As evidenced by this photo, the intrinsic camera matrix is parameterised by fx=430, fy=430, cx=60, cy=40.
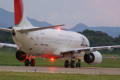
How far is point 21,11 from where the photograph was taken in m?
41.6

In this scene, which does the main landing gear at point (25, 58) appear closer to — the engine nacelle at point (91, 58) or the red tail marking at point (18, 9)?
the red tail marking at point (18, 9)

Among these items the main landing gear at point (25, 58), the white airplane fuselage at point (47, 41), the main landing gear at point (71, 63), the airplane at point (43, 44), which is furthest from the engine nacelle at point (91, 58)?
the main landing gear at point (25, 58)

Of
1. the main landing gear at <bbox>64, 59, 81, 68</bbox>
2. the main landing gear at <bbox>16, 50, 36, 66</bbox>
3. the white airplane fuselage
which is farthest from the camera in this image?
the main landing gear at <bbox>64, 59, 81, 68</bbox>

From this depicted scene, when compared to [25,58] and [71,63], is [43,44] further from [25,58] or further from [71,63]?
[71,63]

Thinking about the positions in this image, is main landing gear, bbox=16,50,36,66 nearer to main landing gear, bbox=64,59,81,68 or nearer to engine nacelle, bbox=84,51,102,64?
main landing gear, bbox=64,59,81,68

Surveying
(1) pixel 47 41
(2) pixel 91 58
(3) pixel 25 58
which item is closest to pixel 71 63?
(2) pixel 91 58

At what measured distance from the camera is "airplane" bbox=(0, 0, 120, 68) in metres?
41.6

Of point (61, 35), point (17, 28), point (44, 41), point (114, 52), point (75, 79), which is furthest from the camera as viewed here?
point (114, 52)

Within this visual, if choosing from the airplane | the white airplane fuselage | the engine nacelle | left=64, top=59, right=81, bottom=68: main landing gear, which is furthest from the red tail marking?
the engine nacelle

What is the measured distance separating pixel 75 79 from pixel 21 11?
1744 cm

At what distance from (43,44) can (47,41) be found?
1.04 meters

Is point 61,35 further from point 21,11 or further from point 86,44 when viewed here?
point 21,11

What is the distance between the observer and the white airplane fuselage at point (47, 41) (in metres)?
42.3

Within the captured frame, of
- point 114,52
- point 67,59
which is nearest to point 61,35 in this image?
point 67,59
